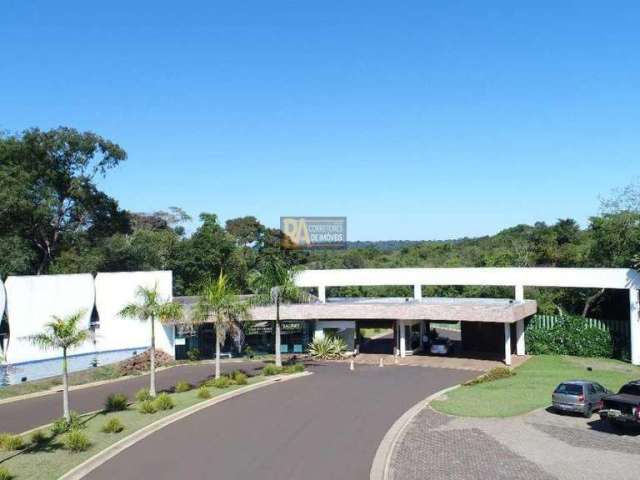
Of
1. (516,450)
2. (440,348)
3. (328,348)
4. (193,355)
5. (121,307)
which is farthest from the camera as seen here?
(440,348)

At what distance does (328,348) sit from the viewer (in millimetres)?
38812

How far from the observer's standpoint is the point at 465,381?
29891 mm

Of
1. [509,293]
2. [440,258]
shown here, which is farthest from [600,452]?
[440,258]

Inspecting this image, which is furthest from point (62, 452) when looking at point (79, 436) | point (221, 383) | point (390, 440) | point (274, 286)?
point (274, 286)

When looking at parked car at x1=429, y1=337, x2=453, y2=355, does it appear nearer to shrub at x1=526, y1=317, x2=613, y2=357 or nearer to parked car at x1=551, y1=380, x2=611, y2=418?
shrub at x1=526, y1=317, x2=613, y2=357

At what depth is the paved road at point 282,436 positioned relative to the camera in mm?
15961

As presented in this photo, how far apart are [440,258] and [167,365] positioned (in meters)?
59.8

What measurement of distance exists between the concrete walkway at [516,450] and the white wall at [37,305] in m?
22.6

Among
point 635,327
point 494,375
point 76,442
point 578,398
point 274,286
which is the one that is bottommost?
point 494,375

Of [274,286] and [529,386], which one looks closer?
[529,386]

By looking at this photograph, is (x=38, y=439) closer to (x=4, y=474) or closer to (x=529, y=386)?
(x=4, y=474)

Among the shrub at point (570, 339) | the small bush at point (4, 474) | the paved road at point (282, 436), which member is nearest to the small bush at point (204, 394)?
the paved road at point (282, 436)

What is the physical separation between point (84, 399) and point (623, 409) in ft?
72.4

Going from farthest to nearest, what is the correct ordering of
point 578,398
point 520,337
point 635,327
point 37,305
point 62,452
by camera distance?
point 520,337
point 37,305
point 635,327
point 578,398
point 62,452
